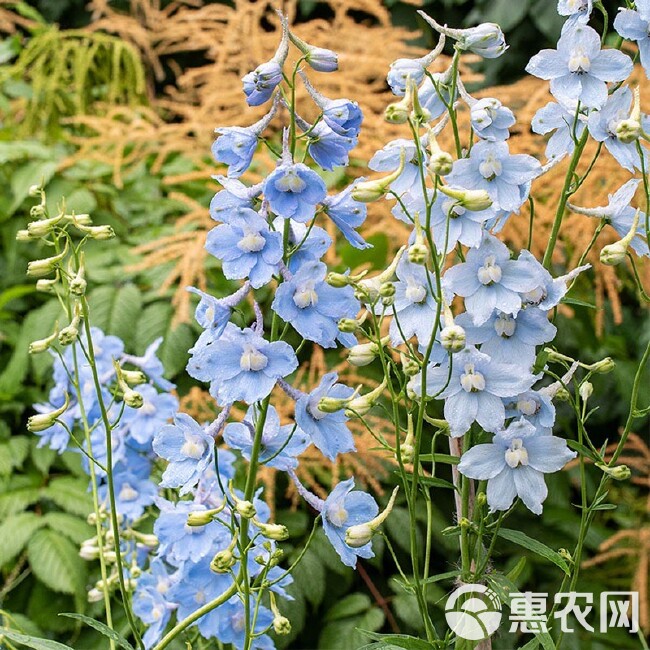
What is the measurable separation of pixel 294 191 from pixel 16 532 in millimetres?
960

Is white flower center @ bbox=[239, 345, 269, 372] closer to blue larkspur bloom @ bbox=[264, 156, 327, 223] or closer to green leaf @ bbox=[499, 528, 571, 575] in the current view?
blue larkspur bloom @ bbox=[264, 156, 327, 223]

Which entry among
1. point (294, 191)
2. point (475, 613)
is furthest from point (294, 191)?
point (475, 613)

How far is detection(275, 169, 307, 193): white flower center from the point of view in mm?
624

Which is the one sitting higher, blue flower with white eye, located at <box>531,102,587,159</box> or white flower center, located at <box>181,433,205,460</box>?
blue flower with white eye, located at <box>531,102,587,159</box>

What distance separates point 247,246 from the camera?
64cm

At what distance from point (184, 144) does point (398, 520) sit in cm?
92

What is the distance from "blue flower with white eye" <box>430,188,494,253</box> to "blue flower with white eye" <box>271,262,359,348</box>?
83 mm

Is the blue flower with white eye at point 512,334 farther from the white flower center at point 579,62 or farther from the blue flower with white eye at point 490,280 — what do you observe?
the white flower center at point 579,62

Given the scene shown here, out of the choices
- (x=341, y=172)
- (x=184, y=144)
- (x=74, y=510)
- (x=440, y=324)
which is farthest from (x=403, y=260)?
(x=184, y=144)

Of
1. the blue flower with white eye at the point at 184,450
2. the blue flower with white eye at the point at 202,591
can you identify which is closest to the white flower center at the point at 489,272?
the blue flower with white eye at the point at 184,450

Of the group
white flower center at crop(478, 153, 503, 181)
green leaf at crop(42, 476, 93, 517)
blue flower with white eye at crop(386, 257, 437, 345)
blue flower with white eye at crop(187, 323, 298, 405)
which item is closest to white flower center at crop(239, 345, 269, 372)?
blue flower with white eye at crop(187, 323, 298, 405)

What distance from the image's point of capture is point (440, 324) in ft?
2.15

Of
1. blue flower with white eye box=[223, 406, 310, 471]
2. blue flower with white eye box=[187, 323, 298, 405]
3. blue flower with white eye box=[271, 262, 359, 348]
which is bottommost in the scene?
blue flower with white eye box=[223, 406, 310, 471]

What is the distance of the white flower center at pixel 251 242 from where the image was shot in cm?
64
